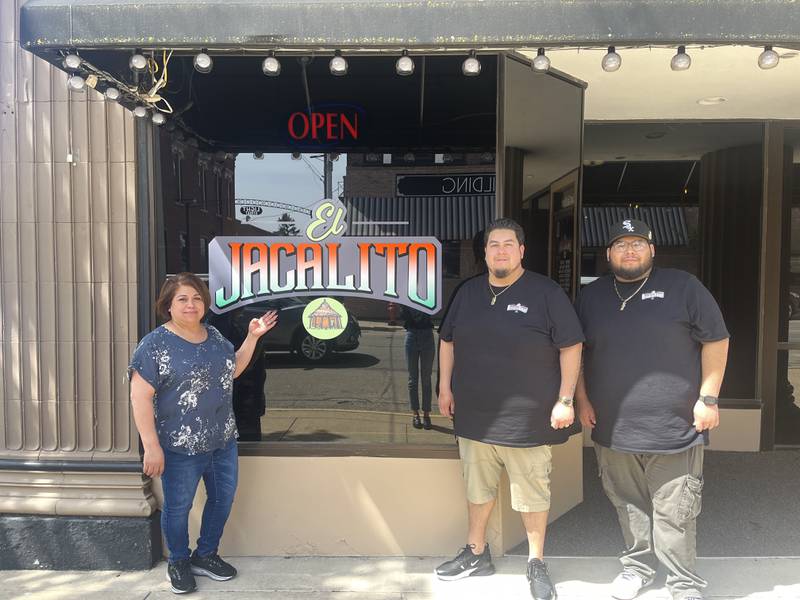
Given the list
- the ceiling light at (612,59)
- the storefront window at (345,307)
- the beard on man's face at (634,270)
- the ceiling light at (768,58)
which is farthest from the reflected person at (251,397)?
the ceiling light at (768,58)

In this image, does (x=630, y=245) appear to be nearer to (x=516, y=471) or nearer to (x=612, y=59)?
(x=612, y=59)

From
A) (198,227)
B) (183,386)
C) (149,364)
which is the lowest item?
(183,386)

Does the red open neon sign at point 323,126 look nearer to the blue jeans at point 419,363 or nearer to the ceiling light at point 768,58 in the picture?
the blue jeans at point 419,363

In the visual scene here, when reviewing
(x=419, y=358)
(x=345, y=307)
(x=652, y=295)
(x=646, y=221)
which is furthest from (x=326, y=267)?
(x=646, y=221)

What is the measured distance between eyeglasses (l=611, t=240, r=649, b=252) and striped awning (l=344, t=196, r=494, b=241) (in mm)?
802

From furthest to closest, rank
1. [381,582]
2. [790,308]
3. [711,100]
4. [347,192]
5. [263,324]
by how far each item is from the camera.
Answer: [790,308] → [711,100] → [347,192] → [263,324] → [381,582]

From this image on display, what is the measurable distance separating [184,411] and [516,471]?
170 cm

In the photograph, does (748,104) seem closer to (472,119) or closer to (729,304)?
(729,304)

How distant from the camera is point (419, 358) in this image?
3834 mm

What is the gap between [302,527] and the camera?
12.5 ft

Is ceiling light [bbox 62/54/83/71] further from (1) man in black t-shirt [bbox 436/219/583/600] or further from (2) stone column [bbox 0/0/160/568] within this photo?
(1) man in black t-shirt [bbox 436/219/583/600]

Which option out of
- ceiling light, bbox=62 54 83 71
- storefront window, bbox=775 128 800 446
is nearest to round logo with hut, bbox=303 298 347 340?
ceiling light, bbox=62 54 83 71

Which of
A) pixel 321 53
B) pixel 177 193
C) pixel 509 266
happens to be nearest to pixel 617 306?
pixel 509 266

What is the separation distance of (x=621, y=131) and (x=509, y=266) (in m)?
2.84
